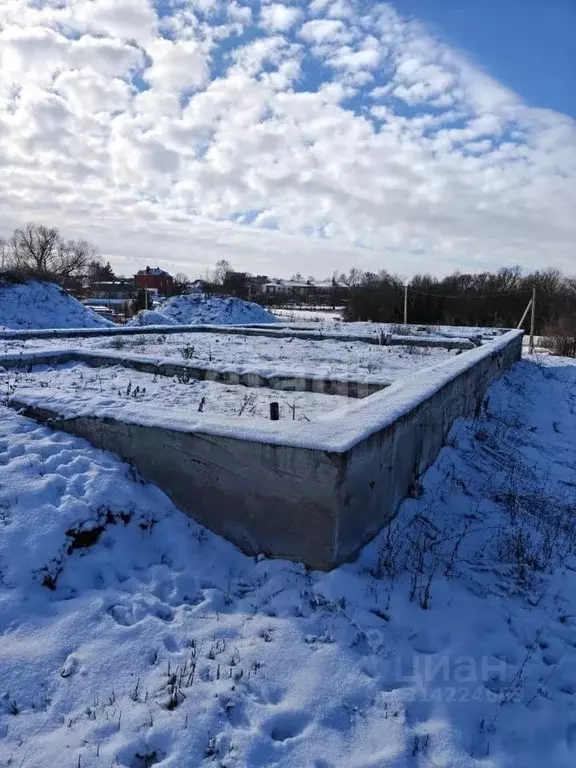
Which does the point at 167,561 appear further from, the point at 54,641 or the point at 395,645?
the point at 395,645

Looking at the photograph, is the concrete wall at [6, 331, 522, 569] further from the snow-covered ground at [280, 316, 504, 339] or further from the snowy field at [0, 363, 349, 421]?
the snow-covered ground at [280, 316, 504, 339]

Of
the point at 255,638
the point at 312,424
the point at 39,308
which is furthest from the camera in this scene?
the point at 39,308

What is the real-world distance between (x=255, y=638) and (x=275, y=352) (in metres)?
8.33

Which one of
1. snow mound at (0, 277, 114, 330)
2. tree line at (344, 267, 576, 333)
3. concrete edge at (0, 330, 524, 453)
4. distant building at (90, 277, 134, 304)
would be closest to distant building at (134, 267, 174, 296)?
distant building at (90, 277, 134, 304)

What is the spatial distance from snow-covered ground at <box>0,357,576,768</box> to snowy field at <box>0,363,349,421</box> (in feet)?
1.72

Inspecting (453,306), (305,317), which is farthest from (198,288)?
(453,306)

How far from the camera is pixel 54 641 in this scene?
2.86 meters

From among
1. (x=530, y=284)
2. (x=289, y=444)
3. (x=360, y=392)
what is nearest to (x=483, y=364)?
(x=360, y=392)

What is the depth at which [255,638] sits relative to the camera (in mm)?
Result: 3025

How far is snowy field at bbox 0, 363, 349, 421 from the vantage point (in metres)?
4.88

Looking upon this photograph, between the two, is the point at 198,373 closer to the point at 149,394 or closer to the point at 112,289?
the point at 149,394

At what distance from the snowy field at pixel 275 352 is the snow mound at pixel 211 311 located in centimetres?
1025

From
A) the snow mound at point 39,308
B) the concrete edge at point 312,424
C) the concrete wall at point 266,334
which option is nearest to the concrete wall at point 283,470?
the concrete edge at point 312,424

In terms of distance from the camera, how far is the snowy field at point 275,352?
882cm
